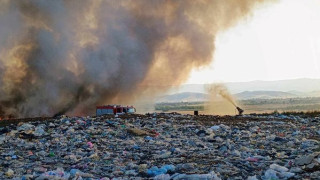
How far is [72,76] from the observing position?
28266 millimetres

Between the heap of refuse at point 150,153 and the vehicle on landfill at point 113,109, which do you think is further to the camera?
the vehicle on landfill at point 113,109

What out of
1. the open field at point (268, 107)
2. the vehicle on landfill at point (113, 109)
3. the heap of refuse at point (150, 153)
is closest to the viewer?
the heap of refuse at point (150, 153)

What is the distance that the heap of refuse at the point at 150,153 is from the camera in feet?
18.1

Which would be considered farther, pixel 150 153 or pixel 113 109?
pixel 113 109

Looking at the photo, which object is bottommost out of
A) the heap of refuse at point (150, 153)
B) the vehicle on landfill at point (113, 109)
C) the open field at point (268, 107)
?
the heap of refuse at point (150, 153)

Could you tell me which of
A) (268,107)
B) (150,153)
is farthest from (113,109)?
(268,107)

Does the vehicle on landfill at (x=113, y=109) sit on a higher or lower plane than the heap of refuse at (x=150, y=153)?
higher

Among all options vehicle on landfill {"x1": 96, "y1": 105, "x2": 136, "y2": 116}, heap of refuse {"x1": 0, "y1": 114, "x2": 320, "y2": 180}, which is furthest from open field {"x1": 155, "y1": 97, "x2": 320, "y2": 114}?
heap of refuse {"x1": 0, "y1": 114, "x2": 320, "y2": 180}

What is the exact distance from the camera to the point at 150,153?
7.68 metres

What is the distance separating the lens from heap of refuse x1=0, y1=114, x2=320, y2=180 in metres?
5.53

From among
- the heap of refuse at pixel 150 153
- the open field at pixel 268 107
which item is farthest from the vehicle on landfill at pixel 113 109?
the open field at pixel 268 107

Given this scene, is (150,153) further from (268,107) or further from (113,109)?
(268,107)

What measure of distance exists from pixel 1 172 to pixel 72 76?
22780 mm

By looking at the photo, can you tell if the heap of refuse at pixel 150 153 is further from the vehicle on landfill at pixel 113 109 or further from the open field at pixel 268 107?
the open field at pixel 268 107
